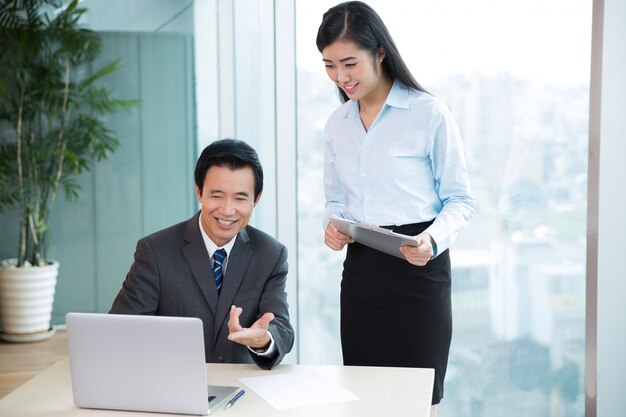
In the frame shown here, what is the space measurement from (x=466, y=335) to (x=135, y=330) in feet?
5.17

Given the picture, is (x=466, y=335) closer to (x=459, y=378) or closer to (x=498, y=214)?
(x=459, y=378)

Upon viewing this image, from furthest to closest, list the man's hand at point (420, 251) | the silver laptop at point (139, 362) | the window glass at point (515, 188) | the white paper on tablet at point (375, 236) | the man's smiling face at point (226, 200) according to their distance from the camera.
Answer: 1. the window glass at point (515, 188)
2. the man's smiling face at point (226, 200)
3. the man's hand at point (420, 251)
4. the white paper on tablet at point (375, 236)
5. the silver laptop at point (139, 362)

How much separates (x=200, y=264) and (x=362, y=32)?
823 millimetres

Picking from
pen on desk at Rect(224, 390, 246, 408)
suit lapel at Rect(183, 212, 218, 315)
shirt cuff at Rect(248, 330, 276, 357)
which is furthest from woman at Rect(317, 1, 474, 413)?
pen on desk at Rect(224, 390, 246, 408)

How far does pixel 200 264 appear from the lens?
228 cm

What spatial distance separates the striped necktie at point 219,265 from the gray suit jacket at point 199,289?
0.03m

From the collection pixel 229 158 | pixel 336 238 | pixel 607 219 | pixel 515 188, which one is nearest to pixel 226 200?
pixel 229 158

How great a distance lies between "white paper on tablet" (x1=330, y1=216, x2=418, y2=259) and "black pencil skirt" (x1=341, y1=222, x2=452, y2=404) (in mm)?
125

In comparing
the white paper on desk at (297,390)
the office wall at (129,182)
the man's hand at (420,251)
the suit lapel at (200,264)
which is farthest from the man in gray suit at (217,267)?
the office wall at (129,182)

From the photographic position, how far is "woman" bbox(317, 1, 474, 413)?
2.41 metres

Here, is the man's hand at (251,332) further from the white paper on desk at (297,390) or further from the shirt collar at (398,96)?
the shirt collar at (398,96)

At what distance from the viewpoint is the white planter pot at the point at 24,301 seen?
546 centimetres

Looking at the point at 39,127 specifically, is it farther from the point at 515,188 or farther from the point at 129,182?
the point at 515,188

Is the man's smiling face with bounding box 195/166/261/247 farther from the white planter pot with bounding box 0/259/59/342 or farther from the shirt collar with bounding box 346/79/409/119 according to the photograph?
the white planter pot with bounding box 0/259/59/342
